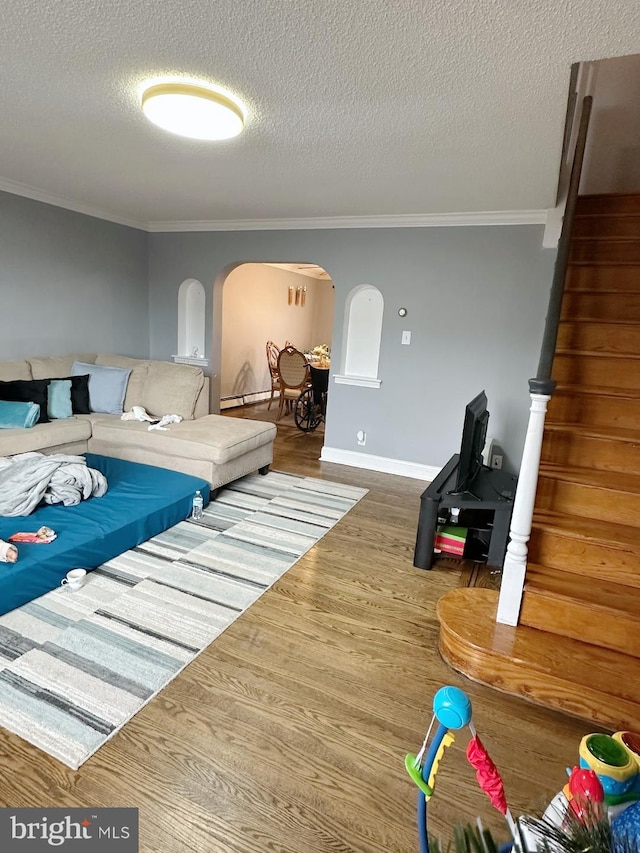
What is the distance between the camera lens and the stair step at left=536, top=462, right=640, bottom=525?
226 cm

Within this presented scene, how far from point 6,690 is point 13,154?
10.8 feet

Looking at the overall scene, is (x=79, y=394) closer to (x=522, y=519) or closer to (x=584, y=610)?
(x=522, y=519)

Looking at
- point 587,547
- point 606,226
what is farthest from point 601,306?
point 587,547

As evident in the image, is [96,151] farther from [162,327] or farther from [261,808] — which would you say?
[261,808]

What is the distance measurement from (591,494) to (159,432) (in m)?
2.97

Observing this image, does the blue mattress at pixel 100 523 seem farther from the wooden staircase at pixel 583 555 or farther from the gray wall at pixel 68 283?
the wooden staircase at pixel 583 555

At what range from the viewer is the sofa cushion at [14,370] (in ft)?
12.8

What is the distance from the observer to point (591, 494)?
2314mm

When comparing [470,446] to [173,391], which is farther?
[173,391]

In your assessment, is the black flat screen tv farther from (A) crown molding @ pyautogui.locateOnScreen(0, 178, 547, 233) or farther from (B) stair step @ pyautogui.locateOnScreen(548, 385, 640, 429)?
(A) crown molding @ pyautogui.locateOnScreen(0, 178, 547, 233)

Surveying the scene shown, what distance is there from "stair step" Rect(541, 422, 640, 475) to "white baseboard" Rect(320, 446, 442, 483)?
6.35 ft

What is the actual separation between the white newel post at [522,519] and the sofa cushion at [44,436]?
3.25 meters

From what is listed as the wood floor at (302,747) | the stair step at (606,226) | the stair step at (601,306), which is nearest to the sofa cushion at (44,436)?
the wood floor at (302,747)
